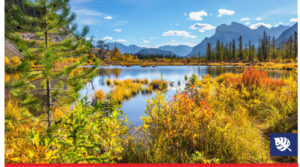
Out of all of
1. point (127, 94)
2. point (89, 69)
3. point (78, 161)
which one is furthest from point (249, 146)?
point (127, 94)

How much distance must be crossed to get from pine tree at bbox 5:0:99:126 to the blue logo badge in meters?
3.43

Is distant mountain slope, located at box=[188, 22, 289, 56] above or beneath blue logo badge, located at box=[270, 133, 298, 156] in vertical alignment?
above

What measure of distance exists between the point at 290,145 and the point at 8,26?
16.9 feet

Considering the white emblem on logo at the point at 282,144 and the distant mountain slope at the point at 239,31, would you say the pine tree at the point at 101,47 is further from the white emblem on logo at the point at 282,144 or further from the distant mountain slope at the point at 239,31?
the white emblem on logo at the point at 282,144

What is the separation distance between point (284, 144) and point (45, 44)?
447cm

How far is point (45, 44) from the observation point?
3477 mm

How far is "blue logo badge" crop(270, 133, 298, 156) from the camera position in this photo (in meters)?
3.04

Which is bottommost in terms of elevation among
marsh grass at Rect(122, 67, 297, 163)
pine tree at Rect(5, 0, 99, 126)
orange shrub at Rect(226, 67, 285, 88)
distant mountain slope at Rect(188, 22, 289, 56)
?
marsh grass at Rect(122, 67, 297, 163)

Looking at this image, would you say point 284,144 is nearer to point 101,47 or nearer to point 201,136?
point 201,136

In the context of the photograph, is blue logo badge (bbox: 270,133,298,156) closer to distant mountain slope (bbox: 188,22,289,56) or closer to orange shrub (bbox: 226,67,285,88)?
distant mountain slope (bbox: 188,22,289,56)

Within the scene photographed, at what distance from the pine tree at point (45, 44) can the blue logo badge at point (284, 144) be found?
135 inches

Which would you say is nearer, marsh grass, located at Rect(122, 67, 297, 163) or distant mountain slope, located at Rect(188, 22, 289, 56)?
marsh grass, located at Rect(122, 67, 297, 163)

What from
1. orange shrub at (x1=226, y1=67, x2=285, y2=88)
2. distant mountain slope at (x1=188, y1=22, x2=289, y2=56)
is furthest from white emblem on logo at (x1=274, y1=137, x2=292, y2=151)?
orange shrub at (x1=226, y1=67, x2=285, y2=88)
